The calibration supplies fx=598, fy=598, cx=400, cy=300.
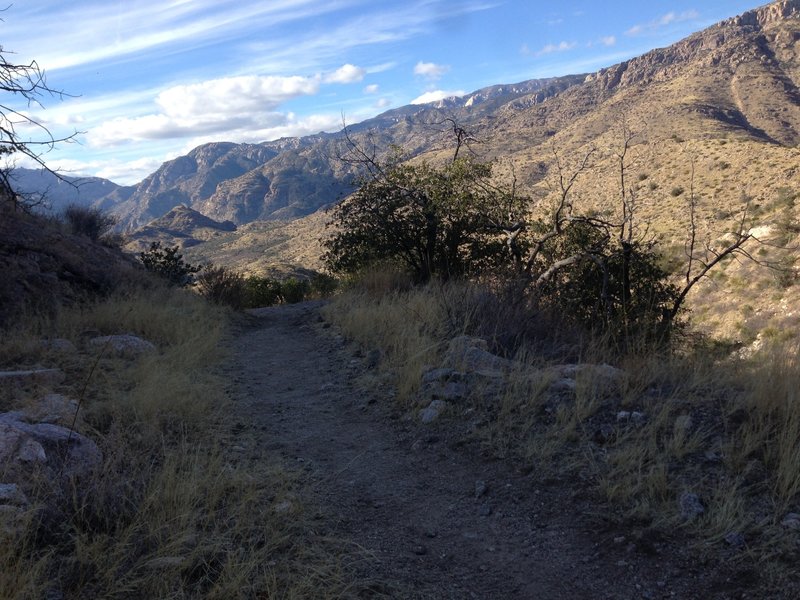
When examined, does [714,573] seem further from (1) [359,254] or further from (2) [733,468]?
(1) [359,254]

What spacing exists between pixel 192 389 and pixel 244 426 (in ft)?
2.49

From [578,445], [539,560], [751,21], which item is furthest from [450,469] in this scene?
[751,21]

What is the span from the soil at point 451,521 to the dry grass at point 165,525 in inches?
10.3

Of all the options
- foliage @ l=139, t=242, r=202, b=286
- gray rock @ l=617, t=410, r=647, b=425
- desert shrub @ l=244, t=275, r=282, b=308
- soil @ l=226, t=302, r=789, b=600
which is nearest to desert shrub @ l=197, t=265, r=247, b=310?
foliage @ l=139, t=242, r=202, b=286

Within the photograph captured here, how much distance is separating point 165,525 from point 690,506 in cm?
281

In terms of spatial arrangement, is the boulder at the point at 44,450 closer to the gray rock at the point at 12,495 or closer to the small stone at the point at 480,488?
the gray rock at the point at 12,495

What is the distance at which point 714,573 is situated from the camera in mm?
2865

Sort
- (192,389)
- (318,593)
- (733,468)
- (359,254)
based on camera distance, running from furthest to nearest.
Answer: (359,254), (192,389), (733,468), (318,593)

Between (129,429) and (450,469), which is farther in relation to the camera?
(129,429)

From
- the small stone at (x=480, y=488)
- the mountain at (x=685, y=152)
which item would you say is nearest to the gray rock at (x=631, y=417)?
the small stone at (x=480, y=488)

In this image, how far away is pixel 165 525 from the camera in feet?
9.94

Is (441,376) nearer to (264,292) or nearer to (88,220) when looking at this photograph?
(264,292)

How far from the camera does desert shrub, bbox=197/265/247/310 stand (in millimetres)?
14562

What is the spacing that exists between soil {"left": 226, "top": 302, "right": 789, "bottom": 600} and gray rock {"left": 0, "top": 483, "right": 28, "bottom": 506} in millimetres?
1558
